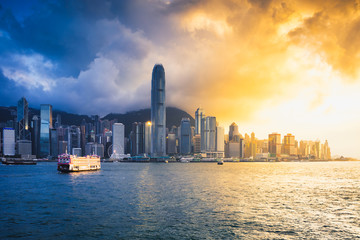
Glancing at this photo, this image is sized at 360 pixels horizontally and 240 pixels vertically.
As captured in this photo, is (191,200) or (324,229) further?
(191,200)

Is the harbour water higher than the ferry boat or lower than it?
higher

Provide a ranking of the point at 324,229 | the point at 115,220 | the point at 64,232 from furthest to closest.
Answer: the point at 115,220, the point at 324,229, the point at 64,232

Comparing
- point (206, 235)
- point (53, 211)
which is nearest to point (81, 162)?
point (53, 211)

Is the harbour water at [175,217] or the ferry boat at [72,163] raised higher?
the harbour water at [175,217]

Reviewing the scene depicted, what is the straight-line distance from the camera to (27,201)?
60.0 m

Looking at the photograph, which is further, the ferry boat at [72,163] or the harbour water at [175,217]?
the ferry boat at [72,163]

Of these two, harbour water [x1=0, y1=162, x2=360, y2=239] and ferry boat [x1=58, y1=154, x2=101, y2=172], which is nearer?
harbour water [x1=0, y1=162, x2=360, y2=239]

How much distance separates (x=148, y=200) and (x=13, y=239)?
31.8 metres

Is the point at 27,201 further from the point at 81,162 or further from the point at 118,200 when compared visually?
the point at 81,162

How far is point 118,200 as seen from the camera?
6081 cm

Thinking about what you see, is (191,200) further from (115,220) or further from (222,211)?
(115,220)

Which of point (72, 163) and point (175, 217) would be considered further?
point (72, 163)

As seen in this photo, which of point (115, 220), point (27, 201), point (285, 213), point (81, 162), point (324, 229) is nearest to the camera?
point (324, 229)

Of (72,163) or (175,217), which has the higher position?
(175,217)
